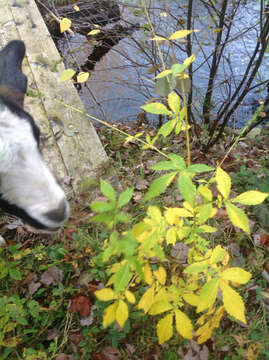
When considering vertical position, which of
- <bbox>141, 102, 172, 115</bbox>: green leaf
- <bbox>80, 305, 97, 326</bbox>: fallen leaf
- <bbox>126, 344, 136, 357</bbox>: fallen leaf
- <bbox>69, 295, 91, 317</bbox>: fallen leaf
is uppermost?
<bbox>141, 102, 172, 115</bbox>: green leaf

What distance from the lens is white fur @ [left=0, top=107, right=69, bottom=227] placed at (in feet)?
5.80

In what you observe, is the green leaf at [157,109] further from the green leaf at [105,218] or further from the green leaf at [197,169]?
the green leaf at [105,218]

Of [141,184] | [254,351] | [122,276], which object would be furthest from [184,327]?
[141,184]

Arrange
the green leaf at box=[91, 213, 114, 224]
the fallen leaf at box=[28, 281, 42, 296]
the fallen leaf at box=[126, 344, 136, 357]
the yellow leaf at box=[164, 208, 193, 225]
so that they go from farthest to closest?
the fallen leaf at box=[28, 281, 42, 296] < the fallen leaf at box=[126, 344, 136, 357] < the yellow leaf at box=[164, 208, 193, 225] < the green leaf at box=[91, 213, 114, 224]

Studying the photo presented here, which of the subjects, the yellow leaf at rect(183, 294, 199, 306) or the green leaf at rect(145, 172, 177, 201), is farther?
the yellow leaf at rect(183, 294, 199, 306)

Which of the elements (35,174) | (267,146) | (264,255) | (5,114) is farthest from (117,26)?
(264,255)

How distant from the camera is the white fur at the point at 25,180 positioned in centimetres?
177

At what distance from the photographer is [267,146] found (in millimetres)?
3943

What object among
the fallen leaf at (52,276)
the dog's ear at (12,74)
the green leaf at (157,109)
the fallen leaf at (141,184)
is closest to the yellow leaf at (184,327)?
the green leaf at (157,109)

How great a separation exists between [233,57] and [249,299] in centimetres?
496

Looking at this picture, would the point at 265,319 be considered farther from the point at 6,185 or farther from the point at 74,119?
the point at 74,119

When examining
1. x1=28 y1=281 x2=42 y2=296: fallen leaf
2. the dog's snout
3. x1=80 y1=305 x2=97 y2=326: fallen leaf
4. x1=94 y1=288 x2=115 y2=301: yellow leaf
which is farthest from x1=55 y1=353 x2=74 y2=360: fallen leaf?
the dog's snout

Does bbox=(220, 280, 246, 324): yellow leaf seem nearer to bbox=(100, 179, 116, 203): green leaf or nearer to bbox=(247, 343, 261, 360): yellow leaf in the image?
bbox=(100, 179, 116, 203): green leaf

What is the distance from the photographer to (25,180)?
5.87ft
